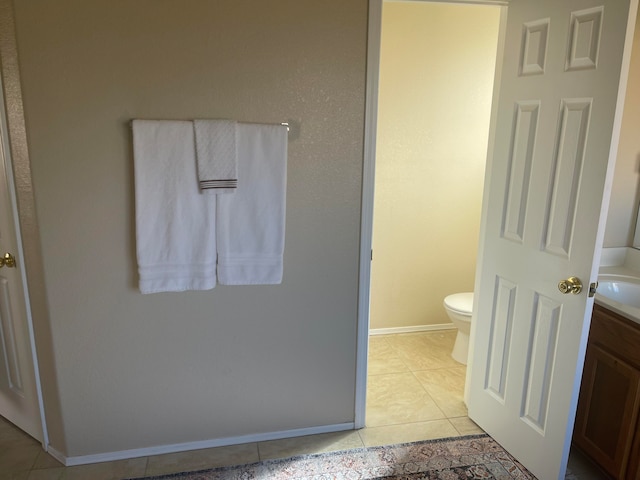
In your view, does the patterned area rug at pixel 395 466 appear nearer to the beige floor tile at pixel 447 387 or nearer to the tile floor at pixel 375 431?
the tile floor at pixel 375 431

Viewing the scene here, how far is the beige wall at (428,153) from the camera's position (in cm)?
312

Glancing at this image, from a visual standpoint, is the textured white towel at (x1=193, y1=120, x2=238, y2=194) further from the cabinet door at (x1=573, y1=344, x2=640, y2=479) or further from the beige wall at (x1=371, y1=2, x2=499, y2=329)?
the cabinet door at (x1=573, y1=344, x2=640, y2=479)

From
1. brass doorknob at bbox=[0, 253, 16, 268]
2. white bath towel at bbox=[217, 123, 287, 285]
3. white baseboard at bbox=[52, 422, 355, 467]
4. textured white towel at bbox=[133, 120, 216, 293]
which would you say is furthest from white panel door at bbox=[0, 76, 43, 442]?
white bath towel at bbox=[217, 123, 287, 285]

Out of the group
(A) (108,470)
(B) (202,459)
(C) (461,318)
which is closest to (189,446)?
(B) (202,459)

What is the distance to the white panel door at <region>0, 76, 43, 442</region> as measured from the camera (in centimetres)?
196

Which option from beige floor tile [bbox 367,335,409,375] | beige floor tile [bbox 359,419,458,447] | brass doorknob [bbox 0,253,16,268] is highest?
brass doorknob [bbox 0,253,16,268]

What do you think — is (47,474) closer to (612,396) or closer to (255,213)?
(255,213)

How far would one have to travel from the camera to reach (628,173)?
8.12 ft

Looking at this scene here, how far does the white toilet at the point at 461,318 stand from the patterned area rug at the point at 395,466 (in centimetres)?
80

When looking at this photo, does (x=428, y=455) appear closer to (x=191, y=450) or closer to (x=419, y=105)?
(x=191, y=450)

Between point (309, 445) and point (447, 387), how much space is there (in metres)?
0.97

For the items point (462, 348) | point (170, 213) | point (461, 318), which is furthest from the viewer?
point (462, 348)

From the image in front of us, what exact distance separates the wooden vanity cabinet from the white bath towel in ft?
4.53

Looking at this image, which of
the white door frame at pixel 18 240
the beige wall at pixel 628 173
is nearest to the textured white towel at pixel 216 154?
the white door frame at pixel 18 240
